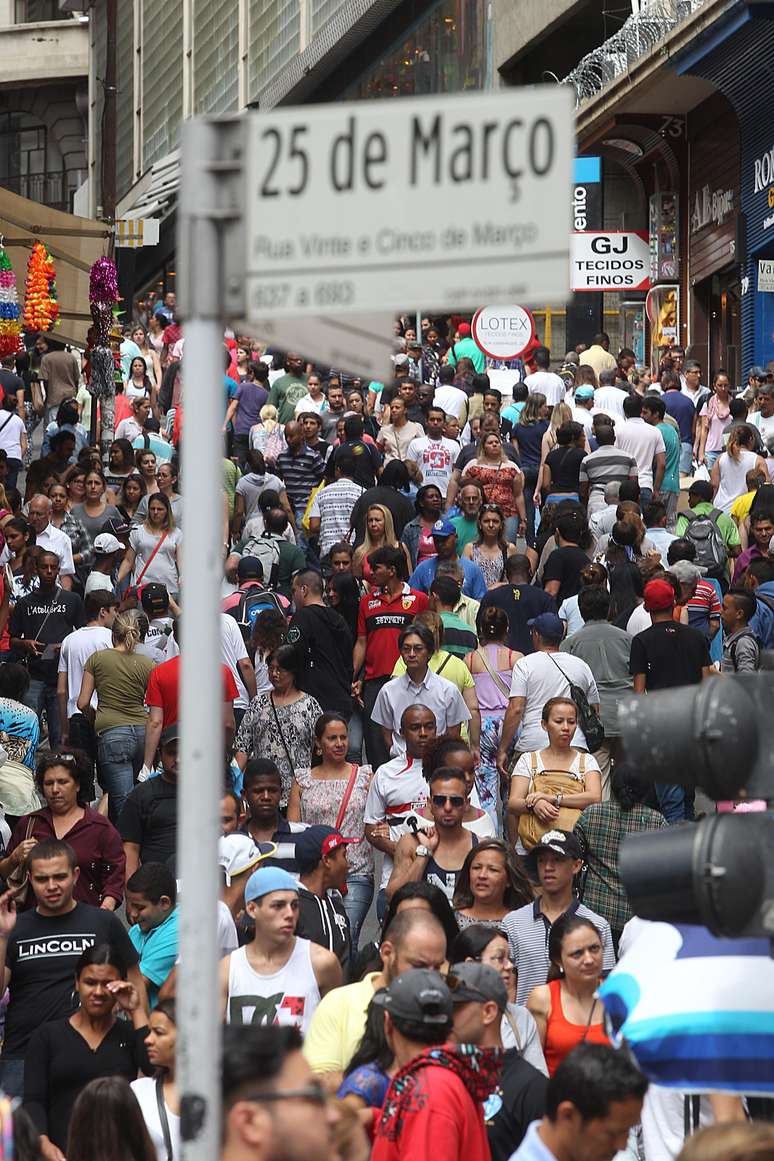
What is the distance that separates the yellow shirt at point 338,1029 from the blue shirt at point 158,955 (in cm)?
151

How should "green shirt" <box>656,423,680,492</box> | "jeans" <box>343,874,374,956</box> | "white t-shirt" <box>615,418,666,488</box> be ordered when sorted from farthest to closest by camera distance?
1. "green shirt" <box>656,423,680,492</box>
2. "white t-shirt" <box>615,418,666,488</box>
3. "jeans" <box>343,874,374,956</box>

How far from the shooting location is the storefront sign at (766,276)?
1138 inches

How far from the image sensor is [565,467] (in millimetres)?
18016

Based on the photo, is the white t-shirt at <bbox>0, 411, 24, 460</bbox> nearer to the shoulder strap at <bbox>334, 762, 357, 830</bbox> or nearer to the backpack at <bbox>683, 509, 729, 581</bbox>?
the backpack at <bbox>683, 509, 729, 581</bbox>

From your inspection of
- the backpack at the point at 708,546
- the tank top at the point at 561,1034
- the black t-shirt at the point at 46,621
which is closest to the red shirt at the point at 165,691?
the black t-shirt at the point at 46,621

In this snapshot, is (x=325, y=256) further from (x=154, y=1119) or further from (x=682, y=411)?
(x=682, y=411)

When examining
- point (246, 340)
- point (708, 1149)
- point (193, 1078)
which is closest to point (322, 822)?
point (708, 1149)

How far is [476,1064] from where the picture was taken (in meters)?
5.98

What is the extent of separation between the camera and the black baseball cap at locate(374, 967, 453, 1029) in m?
6.08

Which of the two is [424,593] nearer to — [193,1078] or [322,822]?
[322,822]

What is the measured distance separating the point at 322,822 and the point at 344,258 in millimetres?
7234

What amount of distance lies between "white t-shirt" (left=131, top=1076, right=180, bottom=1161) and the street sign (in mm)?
3809

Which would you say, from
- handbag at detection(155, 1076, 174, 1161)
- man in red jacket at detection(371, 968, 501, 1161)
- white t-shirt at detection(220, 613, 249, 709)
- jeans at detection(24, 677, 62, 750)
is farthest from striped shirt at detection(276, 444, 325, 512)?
man in red jacket at detection(371, 968, 501, 1161)

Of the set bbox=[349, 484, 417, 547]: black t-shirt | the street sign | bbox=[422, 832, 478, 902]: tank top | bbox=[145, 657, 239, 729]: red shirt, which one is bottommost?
bbox=[422, 832, 478, 902]: tank top
